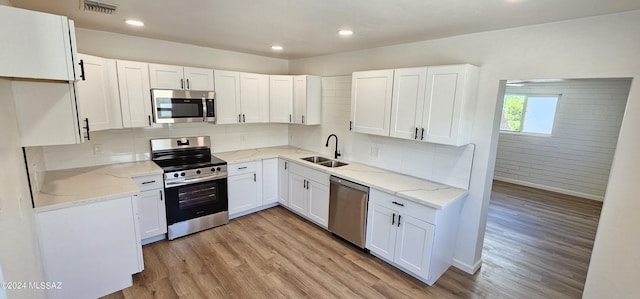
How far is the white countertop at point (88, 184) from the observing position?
2178 mm

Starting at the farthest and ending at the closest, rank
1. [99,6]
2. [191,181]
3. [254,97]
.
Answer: [254,97] < [191,181] < [99,6]

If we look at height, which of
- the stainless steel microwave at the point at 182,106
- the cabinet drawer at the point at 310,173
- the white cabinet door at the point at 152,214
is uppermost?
the stainless steel microwave at the point at 182,106

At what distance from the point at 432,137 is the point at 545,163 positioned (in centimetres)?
466

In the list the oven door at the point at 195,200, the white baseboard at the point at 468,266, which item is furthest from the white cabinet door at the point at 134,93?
the white baseboard at the point at 468,266

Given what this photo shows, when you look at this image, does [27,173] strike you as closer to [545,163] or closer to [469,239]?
[469,239]

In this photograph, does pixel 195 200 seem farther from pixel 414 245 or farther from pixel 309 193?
pixel 414 245

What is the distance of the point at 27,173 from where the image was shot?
1.95m

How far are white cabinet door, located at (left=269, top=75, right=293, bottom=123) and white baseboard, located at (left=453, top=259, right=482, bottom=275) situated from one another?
2974 millimetres

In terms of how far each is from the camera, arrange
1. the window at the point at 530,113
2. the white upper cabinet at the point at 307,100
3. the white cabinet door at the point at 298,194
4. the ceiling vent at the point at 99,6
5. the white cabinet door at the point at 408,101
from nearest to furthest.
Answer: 1. the ceiling vent at the point at 99,6
2. the white cabinet door at the point at 408,101
3. the white cabinet door at the point at 298,194
4. the white upper cabinet at the point at 307,100
5. the window at the point at 530,113

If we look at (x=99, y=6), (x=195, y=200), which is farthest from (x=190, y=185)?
(x=99, y=6)

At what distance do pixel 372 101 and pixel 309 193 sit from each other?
1.54 metres

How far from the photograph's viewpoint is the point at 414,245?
2650 mm

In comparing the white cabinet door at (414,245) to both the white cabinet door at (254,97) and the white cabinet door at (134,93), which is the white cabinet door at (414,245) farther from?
the white cabinet door at (134,93)

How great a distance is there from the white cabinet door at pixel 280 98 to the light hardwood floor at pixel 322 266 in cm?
159
